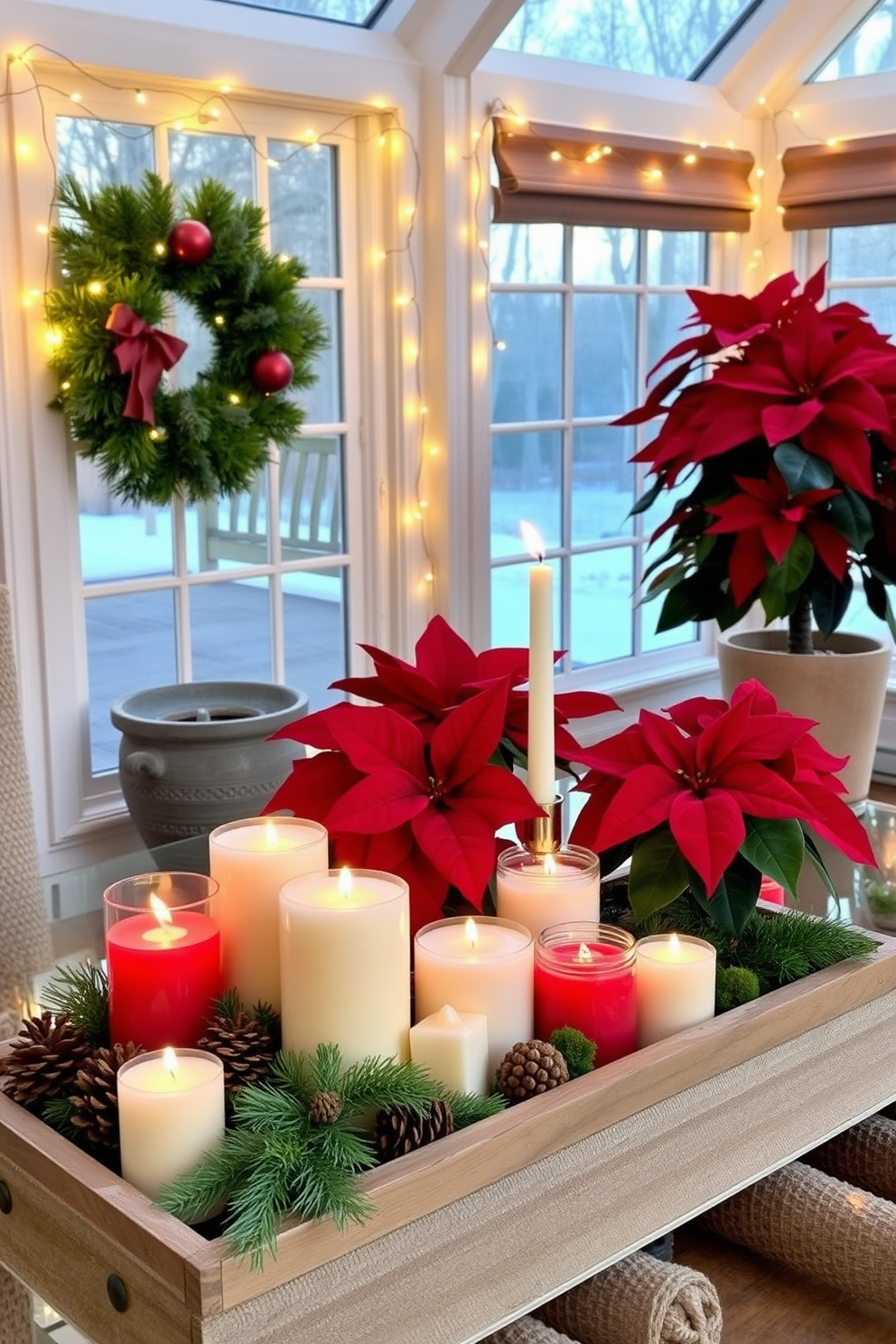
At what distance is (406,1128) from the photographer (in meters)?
0.81

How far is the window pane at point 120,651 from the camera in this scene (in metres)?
3.19

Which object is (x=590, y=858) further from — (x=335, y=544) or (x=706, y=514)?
(x=335, y=544)

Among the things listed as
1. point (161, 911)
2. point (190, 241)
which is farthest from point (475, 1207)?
point (190, 241)

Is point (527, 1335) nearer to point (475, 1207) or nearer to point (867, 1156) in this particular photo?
point (475, 1207)

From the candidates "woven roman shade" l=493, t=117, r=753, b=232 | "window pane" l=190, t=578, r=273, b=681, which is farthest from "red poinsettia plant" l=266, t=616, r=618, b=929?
"woven roman shade" l=493, t=117, r=753, b=232

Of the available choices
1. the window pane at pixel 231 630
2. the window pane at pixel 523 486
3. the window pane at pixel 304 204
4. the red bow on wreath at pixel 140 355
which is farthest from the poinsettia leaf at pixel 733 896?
the window pane at pixel 523 486

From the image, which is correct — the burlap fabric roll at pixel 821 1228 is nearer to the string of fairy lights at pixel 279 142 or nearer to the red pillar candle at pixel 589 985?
the red pillar candle at pixel 589 985

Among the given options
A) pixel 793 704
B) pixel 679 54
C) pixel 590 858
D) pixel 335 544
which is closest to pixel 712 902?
pixel 590 858

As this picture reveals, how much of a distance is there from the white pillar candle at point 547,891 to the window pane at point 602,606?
3.14 metres

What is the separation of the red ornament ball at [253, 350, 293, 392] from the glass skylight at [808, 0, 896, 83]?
76.7 inches

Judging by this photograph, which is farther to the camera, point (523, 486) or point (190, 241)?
point (523, 486)

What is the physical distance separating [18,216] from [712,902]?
234 cm

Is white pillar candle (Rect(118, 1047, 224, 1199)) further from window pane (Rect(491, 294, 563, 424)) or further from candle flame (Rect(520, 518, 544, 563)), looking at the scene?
window pane (Rect(491, 294, 563, 424))

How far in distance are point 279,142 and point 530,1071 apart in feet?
9.38
